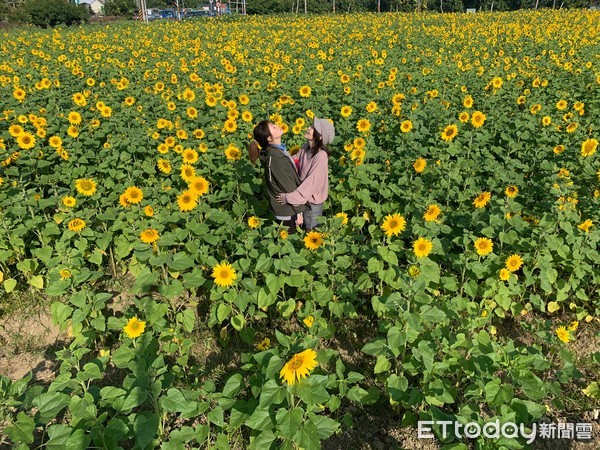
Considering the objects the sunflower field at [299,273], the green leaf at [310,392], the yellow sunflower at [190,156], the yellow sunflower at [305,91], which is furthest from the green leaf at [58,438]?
the yellow sunflower at [305,91]

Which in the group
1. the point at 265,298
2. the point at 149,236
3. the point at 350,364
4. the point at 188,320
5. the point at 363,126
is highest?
the point at 363,126

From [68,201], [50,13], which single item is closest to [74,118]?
[68,201]

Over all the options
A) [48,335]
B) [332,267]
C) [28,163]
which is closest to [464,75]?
[332,267]

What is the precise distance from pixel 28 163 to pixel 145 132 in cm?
138

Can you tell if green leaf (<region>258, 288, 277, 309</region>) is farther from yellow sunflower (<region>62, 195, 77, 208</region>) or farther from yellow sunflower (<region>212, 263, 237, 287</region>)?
yellow sunflower (<region>62, 195, 77, 208</region>)

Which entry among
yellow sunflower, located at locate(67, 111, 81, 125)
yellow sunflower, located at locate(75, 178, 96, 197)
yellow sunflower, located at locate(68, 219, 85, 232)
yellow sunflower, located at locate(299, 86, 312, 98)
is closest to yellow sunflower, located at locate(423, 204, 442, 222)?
yellow sunflower, located at locate(68, 219, 85, 232)

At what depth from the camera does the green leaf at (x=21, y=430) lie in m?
1.83

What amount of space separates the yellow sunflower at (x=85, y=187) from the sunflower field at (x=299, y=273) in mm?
21

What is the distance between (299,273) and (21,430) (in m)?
1.91

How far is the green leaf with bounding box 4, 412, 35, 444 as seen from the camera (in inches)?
72.1

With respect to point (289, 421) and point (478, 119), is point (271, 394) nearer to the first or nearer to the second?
point (289, 421)

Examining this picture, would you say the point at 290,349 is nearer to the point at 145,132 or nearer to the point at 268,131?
the point at 268,131

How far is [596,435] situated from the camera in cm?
271

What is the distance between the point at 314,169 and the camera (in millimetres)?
3877
